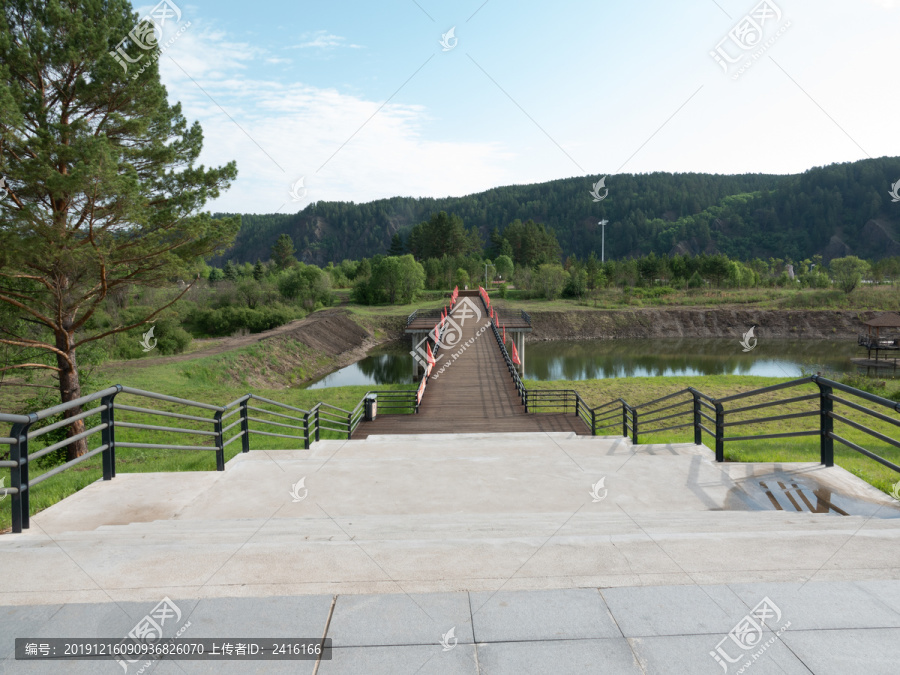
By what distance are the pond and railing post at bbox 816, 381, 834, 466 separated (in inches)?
1069

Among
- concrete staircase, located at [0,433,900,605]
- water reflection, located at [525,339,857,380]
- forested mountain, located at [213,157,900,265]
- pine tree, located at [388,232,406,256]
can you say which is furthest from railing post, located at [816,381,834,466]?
forested mountain, located at [213,157,900,265]

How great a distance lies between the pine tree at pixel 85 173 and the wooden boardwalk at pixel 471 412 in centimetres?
664

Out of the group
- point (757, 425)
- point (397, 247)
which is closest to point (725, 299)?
point (757, 425)

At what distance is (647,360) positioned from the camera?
4112 centimetres

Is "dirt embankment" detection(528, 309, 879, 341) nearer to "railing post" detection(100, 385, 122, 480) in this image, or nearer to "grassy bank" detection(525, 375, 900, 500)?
"grassy bank" detection(525, 375, 900, 500)

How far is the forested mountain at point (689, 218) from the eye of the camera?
140 metres

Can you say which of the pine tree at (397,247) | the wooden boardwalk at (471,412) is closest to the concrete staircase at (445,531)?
the wooden boardwalk at (471,412)

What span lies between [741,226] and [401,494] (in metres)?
173

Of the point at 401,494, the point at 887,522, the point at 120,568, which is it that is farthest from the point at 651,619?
the point at 401,494

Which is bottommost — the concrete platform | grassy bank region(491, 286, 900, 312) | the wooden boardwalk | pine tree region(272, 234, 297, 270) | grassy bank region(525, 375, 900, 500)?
grassy bank region(525, 375, 900, 500)

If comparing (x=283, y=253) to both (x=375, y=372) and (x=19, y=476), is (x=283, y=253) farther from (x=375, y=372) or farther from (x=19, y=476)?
(x=19, y=476)

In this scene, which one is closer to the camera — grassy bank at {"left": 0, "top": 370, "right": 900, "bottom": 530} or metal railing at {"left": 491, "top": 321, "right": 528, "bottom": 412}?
grassy bank at {"left": 0, "top": 370, "right": 900, "bottom": 530}

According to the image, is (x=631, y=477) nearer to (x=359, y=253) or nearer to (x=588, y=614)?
(x=588, y=614)

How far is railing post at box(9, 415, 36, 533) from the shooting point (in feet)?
13.1
